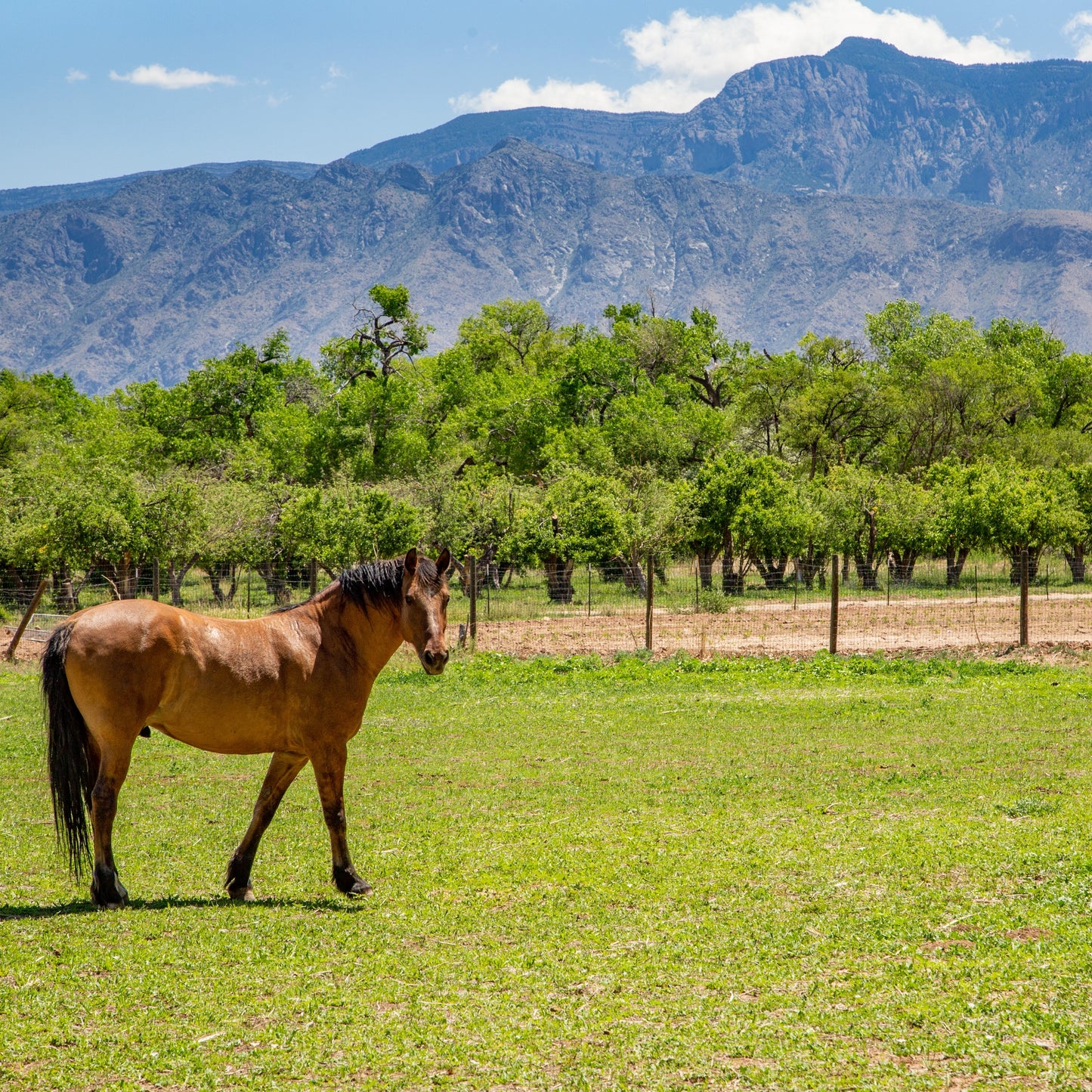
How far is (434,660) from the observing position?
720 centimetres

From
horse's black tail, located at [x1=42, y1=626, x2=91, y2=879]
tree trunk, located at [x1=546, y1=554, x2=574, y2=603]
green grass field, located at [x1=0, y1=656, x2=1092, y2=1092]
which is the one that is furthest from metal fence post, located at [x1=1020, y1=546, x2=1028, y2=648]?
horse's black tail, located at [x1=42, y1=626, x2=91, y2=879]

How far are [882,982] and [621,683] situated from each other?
1353cm

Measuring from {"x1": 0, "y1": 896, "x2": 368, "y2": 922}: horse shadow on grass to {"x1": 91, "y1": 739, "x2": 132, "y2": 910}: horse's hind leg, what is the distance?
3.6 inches

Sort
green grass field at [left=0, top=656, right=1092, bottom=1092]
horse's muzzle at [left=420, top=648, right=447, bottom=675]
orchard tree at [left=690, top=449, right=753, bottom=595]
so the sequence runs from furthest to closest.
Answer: orchard tree at [left=690, top=449, right=753, bottom=595], horse's muzzle at [left=420, top=648, right=447, bottom=675], green grass field at [left=0, top=656, right=1092, bottom=1092]

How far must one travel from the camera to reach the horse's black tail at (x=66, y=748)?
273 inches

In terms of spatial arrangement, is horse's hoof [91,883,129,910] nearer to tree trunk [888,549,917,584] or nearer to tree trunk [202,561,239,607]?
tree trunk [202,561,239,607]

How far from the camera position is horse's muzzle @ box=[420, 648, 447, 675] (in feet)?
23.5

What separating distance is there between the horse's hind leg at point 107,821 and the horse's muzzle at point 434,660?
6.44 ft

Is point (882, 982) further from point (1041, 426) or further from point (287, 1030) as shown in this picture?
point (1041, 426)

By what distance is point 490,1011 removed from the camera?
5203mm

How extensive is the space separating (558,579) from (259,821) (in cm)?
3248

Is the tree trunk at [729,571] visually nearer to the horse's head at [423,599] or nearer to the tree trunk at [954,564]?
the tree trunk at [954,564]

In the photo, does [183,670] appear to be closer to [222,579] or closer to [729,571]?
[222,579]

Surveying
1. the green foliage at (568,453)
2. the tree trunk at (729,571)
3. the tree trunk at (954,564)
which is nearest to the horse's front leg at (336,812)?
the green foliage at (568,453)
